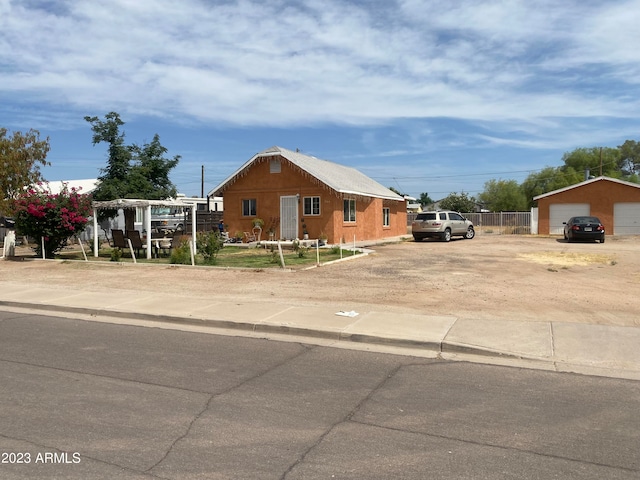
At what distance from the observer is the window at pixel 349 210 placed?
27.1m

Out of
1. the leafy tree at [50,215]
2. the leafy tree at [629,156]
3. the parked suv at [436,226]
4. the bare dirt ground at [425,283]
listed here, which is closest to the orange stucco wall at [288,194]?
the parked suv at [436,226]

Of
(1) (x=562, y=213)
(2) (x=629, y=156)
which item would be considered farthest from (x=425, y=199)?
(1) (x=562, y=213)

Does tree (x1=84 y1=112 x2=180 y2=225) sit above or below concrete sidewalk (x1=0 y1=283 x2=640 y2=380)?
above

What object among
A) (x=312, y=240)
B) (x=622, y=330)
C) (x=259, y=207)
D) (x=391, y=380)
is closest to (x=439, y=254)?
(x=312, y=240)

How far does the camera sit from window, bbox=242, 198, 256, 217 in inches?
1107

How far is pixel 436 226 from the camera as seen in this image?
29.3 metres

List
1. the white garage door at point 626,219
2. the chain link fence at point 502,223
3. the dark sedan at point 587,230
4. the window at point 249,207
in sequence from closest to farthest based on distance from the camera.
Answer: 1. the window at point 249,207
2. the dark sedan at point 587,230
3. the white garage door at point 626,219
4. the chain link fence at point 502,223

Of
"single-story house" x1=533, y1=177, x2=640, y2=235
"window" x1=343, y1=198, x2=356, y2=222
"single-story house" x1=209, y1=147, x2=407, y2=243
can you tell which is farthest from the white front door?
Result: "single-story house" x1=533, y1=177, x2=640, y2=235

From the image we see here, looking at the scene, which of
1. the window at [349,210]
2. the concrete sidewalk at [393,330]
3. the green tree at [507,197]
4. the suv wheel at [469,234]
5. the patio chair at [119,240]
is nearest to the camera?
the concrete sidewalk at [393,330]

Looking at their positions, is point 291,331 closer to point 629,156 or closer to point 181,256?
point 181,256

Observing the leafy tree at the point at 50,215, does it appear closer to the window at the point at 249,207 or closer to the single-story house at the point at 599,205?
the window at the point at 249,207

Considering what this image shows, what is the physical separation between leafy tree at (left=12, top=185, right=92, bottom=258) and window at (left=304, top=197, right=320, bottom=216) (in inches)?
401

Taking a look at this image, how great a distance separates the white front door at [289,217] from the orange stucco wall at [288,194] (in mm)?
198

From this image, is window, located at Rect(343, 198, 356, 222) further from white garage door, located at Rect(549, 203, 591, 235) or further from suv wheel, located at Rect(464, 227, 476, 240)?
white garage door, located at Rect(549, 203, 591, 235)
